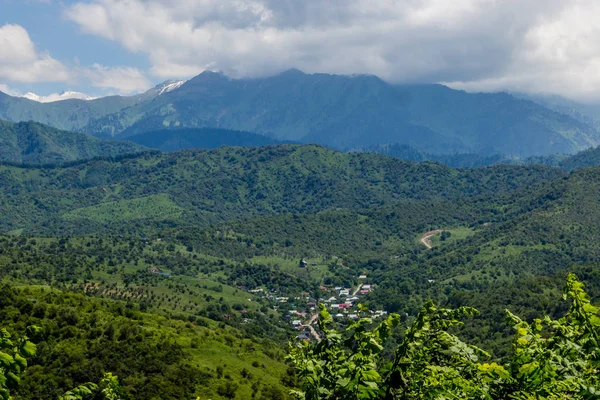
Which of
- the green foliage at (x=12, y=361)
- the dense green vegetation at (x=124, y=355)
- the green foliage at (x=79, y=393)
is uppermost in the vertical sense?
the green foliage at (x=12, y=361)

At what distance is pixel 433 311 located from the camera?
30.7ft

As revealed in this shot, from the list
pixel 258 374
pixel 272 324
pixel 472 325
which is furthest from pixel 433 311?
pixel 272 324

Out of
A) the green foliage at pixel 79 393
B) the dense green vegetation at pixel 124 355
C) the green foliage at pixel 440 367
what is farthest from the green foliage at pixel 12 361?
the dense green vegetation at pixel 124 355

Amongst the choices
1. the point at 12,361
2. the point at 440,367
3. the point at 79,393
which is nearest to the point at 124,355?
the point at 79,393

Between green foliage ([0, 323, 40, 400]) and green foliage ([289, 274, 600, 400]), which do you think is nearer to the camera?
green foliage ([0, 323, 40, 400])

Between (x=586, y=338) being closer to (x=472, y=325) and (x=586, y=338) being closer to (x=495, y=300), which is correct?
(x=472, y=325)

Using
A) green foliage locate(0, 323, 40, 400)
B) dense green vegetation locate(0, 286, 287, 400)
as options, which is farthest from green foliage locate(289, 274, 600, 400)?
dense green vegetation locate(0, 286, 287, 400)

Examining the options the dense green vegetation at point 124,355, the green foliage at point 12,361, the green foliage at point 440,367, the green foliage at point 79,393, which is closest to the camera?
the green foliage at point 12,361

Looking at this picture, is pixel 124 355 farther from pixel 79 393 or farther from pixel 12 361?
pixel 12 361

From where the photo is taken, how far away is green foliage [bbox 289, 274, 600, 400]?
8.38 metres

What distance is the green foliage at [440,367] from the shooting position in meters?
8.38

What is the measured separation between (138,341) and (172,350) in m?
4.66

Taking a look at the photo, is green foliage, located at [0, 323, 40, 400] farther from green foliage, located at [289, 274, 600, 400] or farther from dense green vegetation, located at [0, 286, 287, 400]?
dense green vegetation, located at [0, 286, 287, 400]

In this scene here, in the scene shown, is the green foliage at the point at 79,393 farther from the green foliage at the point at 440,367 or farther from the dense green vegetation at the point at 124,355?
the dense green vegetation at the point at 124,355
